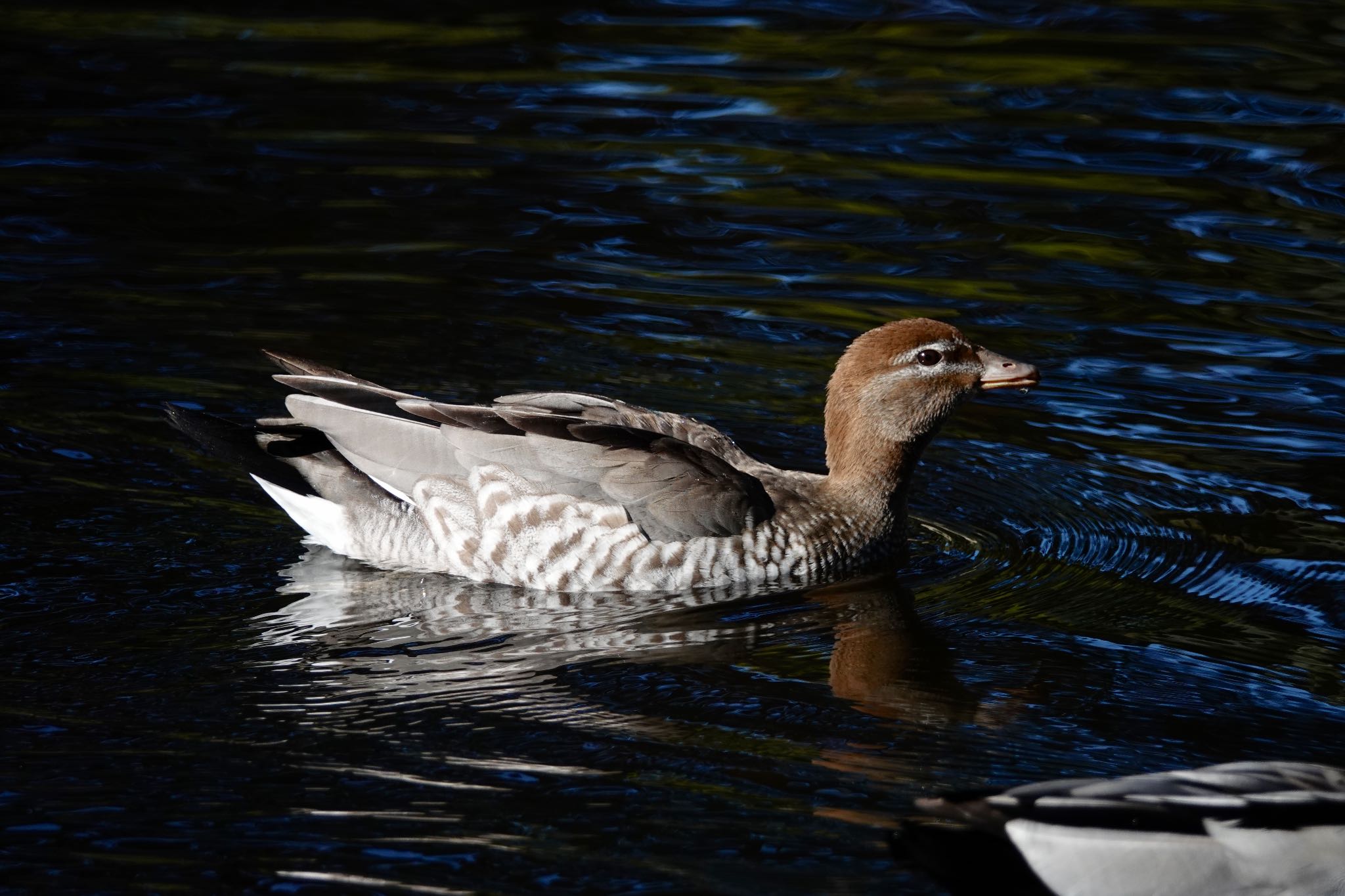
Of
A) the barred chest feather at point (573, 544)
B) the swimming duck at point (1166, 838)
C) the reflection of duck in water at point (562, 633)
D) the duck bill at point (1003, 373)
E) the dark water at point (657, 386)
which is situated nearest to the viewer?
the swimming duck at point (1166, 838)

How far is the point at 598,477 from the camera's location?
28.7 feet

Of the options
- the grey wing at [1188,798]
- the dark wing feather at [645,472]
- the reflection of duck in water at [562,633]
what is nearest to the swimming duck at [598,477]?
the dark wing feather at [645,472]

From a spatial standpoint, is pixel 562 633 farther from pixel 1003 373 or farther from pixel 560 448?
pixel 1003 373

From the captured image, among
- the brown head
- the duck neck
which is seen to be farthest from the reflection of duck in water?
the brown head

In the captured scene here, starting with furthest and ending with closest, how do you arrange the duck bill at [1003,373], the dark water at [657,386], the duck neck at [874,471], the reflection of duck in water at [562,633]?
the duck neck at [874,471], the duck bill at [1003,373], the reflection of duck in water at [562,633], the dark water at [657,386]

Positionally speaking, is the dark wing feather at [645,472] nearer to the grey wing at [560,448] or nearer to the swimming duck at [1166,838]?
the grey wing at [560,448]

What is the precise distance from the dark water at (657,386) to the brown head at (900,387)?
56cm

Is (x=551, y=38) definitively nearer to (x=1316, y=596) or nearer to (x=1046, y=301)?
(x=1046, y=301)

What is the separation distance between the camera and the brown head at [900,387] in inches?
356

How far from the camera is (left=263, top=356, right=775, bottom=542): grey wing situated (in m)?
8.73

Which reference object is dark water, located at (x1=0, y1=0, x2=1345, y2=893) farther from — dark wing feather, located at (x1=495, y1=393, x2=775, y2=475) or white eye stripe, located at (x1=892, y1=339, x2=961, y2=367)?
white eye stripe, located at (x1=892, y1=339, x2=961, y2=367)

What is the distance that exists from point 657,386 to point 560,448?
2.26 meters

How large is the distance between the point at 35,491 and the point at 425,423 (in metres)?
2.00

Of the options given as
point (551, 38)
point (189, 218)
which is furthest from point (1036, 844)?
point (551, 38)
